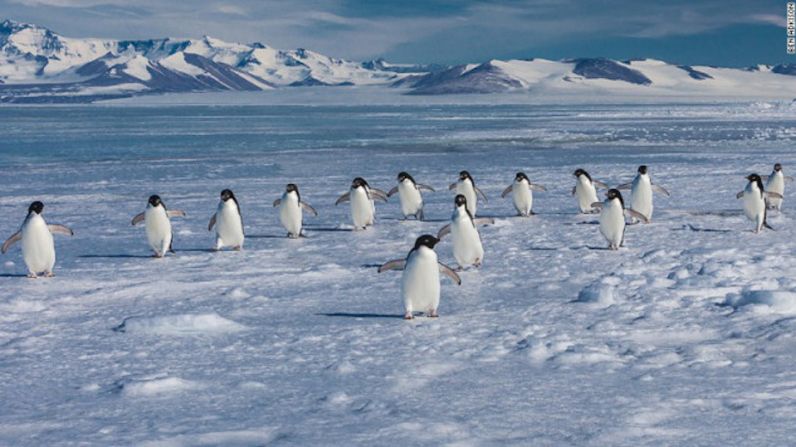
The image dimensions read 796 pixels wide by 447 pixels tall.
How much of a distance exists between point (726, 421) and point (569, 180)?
13490mm

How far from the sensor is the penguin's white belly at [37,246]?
809 centimetres

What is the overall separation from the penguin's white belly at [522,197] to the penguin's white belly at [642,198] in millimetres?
1310

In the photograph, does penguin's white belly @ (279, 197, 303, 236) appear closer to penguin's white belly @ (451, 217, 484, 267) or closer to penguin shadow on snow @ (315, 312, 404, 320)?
penguin's white belly @ (451, 217, 484, 267)

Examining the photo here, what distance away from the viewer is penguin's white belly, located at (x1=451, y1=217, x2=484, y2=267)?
818cm

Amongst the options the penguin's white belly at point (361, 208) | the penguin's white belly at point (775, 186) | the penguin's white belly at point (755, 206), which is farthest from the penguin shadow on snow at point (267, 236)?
the penguin's white belly at point (775, 186)

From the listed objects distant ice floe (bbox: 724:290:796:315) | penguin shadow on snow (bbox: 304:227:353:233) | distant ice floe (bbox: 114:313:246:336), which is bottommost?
distant ice floe (bbox: 724:290:796:315)

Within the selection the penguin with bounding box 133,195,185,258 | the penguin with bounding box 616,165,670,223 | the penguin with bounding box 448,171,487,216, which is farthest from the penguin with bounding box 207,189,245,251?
the penguin with bounding box 616,165,670,223

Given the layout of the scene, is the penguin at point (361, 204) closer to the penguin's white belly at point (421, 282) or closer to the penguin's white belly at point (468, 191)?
the penguin's white belly at point (468, 191)

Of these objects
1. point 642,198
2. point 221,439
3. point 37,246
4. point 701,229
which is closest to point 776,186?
point 701,229

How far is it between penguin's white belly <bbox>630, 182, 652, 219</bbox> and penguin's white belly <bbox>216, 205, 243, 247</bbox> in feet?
15.1

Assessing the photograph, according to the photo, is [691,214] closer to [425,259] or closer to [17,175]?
[425,259]

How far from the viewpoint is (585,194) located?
39.4ft

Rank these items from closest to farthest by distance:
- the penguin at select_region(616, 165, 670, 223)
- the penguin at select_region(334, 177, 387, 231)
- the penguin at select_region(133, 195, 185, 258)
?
the penguin at select_region(133, 195, 185, 258) < the penguin at select_region(334, 177, 387, 231) < the penguin at select_region(616, 165, 670, 223)

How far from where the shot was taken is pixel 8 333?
6.12m
